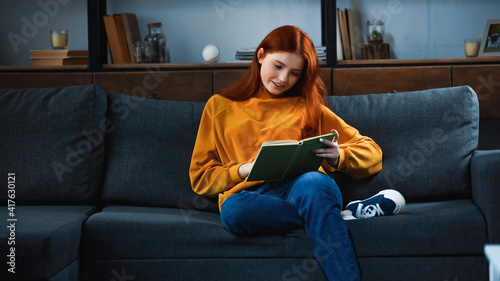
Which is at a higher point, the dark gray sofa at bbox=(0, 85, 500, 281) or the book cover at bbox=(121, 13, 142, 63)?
the book cover at bbox=(121, 13, 142, 63)

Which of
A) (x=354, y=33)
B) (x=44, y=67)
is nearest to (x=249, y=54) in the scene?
(x=354, y=33)

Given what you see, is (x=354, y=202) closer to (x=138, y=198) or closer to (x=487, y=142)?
(x=138, y=198)

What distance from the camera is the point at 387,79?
2.50 metres

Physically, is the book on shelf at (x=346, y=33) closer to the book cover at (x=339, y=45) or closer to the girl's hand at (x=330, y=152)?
the book cover at (x=339, y=45)

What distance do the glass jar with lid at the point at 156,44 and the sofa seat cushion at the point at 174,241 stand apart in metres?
1.13

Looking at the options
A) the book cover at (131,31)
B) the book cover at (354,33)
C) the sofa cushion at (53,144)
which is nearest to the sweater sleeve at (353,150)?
the book cover at (354,33)

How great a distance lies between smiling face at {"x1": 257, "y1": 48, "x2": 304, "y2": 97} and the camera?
1.91 meters

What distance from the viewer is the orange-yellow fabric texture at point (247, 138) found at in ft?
6.20

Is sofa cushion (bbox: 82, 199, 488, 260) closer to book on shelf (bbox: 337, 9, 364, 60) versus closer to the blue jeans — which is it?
the blue jeans

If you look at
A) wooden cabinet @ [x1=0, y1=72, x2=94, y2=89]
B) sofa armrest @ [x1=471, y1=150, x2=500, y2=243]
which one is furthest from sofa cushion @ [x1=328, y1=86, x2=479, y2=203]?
wooden cabinet @ [x1=0, y1=72, x2=94, y2=89]

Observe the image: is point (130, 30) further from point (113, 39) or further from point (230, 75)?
point (230, 75)

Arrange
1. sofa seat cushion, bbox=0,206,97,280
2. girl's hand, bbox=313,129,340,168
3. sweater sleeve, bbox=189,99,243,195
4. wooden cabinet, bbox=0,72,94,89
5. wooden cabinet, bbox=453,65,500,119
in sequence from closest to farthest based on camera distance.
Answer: sofa seat cushion, bbox=0,206,97,280, girl's hand, bbox=313,129,340,168, sweater sleeve, bbox=189,99,243,195, wooden cabinet, bbox=453,65,500,119, wooden cabinet, bbox=0,72,94,89

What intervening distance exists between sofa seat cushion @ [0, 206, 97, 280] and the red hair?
763 mm

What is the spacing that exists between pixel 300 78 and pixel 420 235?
727 millimetres
